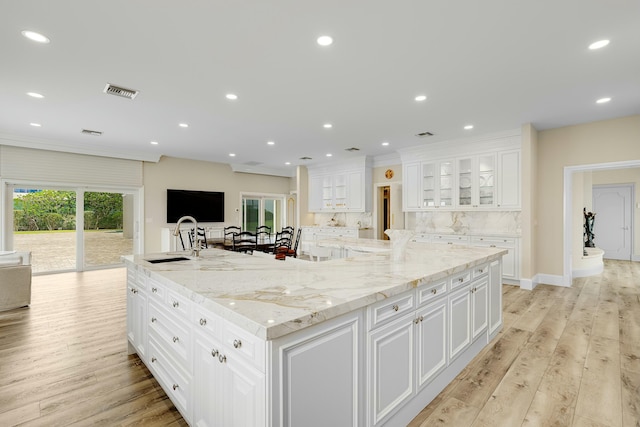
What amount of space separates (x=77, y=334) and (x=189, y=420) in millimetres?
2390

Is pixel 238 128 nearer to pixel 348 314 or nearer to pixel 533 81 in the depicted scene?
pixel 533 81

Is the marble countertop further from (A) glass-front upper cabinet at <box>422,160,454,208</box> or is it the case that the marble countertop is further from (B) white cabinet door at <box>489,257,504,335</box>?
(A) glass-front upper cabinet at <box>422,160,454,208</box>

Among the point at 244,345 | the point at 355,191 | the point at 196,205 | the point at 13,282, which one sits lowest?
the point at 13,282

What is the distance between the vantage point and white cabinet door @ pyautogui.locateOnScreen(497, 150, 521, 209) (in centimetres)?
530

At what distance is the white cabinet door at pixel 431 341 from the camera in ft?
6.23

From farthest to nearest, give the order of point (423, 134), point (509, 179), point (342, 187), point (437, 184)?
point (342, 187) < point (437, 184) < point (423, 134) < point (509, 179)

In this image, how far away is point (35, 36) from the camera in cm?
249

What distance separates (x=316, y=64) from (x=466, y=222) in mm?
4778

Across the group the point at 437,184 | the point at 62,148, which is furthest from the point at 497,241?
the point at 62,148

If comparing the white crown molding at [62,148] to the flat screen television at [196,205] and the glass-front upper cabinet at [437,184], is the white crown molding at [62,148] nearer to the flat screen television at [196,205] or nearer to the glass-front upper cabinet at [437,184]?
the flat screen television at [196,205]

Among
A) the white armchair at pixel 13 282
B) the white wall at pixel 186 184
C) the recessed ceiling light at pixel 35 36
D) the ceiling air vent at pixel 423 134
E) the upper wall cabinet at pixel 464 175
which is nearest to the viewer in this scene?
the recessed ceiling light at pixel 35 36

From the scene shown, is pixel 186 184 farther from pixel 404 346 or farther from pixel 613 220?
pixel 613 220

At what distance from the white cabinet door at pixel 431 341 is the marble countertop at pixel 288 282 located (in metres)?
0.23

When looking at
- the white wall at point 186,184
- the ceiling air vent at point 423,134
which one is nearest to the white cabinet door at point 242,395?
the ceiling air vent at point 423,134
